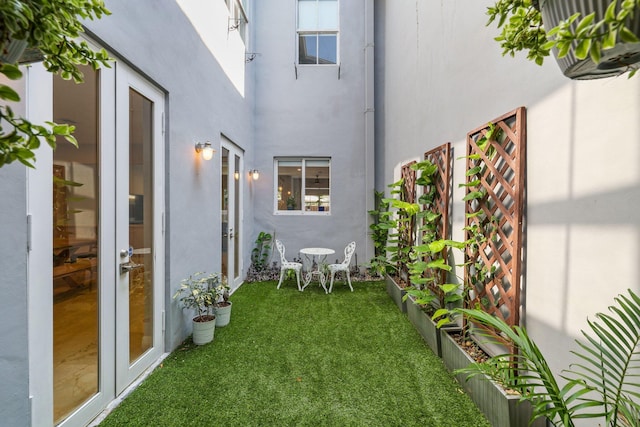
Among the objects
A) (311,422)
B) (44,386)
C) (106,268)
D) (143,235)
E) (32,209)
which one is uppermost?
(32,209)

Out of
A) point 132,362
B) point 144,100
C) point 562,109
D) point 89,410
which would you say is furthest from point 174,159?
point 562,109

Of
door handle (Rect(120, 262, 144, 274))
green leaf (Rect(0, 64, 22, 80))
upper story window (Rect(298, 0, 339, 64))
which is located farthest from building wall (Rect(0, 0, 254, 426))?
upper story window (Rect(298, 0, 339, 64))

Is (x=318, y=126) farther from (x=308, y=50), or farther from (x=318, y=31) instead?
(x=318, y=31)

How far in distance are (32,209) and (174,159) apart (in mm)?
1452

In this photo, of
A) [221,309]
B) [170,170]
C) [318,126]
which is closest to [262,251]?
[221,309]

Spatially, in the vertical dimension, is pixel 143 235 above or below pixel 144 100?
below

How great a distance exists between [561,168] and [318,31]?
6.16 m

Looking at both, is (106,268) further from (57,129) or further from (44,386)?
(57,129)

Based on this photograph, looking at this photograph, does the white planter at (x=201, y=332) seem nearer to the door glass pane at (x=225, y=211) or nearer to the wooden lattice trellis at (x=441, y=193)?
the door glass pane at (x=225, y=211)

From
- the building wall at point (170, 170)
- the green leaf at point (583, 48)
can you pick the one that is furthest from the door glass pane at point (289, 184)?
the green leaf at point (583, 48)

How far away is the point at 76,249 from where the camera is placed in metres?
1.89

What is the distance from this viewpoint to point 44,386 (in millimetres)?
1622

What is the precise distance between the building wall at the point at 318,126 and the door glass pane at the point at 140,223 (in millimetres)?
3696

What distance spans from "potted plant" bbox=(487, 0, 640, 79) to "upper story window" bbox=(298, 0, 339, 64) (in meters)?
5.98
